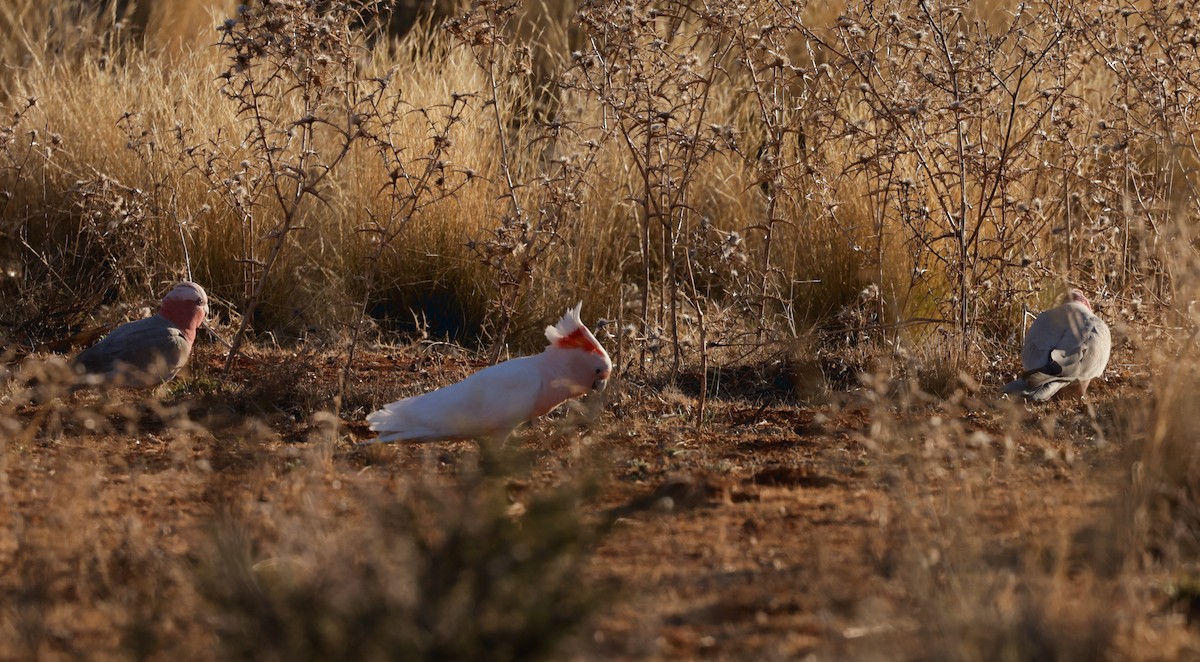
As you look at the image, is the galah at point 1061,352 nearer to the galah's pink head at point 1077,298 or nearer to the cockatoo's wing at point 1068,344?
the cockatoo's wing at point 1068,344

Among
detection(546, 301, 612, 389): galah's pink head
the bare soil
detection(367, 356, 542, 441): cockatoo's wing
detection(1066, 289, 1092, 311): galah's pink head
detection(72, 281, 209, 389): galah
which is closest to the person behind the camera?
the bare soil

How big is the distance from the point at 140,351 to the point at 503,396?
1.79 metres

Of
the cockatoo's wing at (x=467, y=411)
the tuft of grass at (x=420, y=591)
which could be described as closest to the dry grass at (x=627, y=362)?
the tuft of grass at (x=420, y=591)

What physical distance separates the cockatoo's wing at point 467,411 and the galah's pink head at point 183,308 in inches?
60.8

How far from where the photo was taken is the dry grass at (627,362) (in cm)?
243

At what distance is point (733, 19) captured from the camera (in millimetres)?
4910

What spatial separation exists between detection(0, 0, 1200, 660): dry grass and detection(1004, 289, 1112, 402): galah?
18cm

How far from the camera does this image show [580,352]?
4.43 m

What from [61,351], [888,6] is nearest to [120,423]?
[61,351]

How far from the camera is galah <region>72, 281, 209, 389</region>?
516 cm

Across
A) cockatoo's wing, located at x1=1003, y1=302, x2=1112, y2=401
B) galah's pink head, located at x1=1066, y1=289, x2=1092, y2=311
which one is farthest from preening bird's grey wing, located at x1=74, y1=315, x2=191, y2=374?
galah's pink head, located at x1=1066, y1=289, x2=1092, y2=311

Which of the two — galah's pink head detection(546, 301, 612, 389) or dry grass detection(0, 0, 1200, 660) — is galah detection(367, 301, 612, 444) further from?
dry grass detection(0, 0, 1200, 660)

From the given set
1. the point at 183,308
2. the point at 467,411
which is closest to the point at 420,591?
the point at 467,411

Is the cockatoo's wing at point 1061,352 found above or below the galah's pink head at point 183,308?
above
